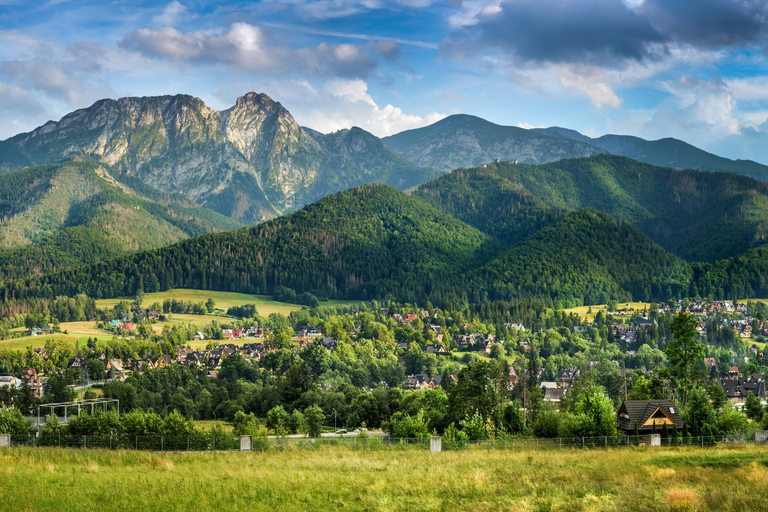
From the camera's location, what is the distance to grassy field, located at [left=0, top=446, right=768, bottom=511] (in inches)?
1219

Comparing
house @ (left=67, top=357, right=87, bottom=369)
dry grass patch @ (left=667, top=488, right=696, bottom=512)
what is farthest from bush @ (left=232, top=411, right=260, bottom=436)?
house @ (left=67, top=357, right=87, bottom=369)

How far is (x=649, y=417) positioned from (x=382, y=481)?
1159 inches

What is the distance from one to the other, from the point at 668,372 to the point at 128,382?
8732 cm

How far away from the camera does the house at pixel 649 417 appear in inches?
2191

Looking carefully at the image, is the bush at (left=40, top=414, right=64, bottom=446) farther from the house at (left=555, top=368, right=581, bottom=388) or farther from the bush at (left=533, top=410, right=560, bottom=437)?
the house at (left=555, top=368, right=581, bottom=388)

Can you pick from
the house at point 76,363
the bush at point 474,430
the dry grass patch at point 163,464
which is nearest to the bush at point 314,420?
the bush at point 474,430

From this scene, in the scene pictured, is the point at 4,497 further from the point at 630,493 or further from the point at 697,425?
the point at 697,425

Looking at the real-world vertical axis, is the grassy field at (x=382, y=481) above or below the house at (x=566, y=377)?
above

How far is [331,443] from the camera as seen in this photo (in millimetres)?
53250

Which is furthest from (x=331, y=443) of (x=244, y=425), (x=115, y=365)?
(x=115, y=365)

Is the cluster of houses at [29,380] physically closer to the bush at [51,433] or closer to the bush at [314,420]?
→ the bush at [314,420]

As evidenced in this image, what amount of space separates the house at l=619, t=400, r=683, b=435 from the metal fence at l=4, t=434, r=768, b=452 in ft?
6.12

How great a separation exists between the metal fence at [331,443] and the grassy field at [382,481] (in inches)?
166

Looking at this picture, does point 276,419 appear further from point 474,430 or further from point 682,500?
point 682,500
